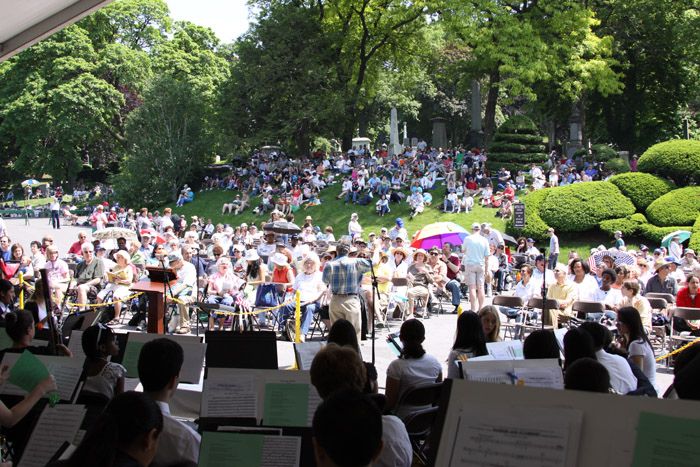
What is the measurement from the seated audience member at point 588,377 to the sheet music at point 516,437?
1882 millimetres

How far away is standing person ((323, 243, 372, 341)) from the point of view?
12.0 m

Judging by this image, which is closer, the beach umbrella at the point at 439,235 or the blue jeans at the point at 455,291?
A: the blue jeans at the point at 455,291

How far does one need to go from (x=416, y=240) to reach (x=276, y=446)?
16442mm

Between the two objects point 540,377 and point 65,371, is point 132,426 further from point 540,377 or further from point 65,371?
point 540,377

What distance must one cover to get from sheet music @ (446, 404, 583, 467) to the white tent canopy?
7283 mm

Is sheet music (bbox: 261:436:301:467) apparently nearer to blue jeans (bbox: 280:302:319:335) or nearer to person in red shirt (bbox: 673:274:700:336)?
person in red shirt (bbox: 673:274:700:336)

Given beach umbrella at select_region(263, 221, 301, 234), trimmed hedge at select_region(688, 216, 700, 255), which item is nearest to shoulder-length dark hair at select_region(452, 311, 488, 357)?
beach umbrella at select_region(263, 221, 301, 234)

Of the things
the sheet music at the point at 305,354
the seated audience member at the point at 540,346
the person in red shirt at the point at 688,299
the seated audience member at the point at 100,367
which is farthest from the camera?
the person in red shirt at the point at 688,299

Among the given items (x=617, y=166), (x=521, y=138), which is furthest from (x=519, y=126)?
(x=617, y=166)

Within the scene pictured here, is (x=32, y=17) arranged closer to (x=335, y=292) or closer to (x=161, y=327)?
(x=161, y=327)

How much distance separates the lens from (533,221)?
28672mm

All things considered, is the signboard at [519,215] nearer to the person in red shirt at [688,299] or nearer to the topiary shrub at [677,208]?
the topiary shrub at [677,208]

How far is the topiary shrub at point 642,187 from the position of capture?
28.2m

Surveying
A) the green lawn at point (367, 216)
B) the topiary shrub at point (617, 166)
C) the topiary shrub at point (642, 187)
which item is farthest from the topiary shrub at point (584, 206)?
the topiary shrub at point (617, 166)
